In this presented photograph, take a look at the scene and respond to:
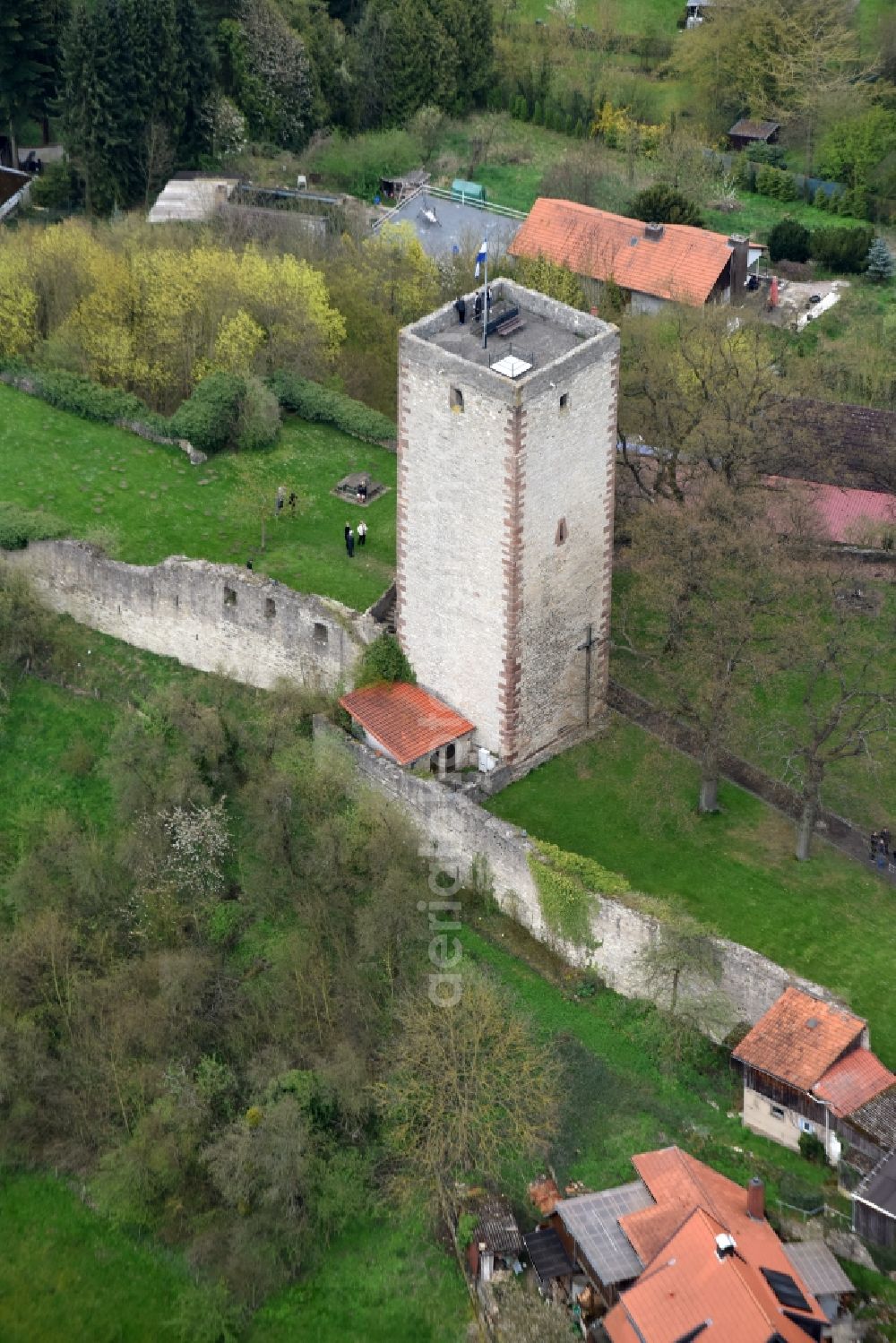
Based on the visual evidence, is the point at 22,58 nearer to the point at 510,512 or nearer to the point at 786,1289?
the point at 510,512

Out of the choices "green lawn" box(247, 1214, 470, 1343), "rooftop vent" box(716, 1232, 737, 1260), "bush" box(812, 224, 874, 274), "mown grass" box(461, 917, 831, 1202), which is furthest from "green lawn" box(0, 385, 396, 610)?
"bush" box(812, 224, 874, 274)

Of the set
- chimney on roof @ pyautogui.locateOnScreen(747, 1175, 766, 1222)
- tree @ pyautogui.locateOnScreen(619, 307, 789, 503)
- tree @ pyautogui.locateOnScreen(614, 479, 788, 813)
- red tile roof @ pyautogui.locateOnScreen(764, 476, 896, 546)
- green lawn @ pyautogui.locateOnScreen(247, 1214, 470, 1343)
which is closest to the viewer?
chimney on roof @ pyautogui.locateOnScreen(747, 1175, 766, 1222)

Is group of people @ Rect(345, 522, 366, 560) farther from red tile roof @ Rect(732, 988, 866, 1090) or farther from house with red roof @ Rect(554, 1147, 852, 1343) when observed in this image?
house with red roof @ Rect(554, 1147, 852, 1343)

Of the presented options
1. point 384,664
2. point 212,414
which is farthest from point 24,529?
point 384,664

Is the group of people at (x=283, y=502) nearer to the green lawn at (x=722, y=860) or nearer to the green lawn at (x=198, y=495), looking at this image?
the green lawn at (x=198, y=495)

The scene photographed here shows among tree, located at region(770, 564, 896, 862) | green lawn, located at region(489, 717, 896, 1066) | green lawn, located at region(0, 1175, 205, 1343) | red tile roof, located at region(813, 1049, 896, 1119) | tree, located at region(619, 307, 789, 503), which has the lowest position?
green lawn, located at region(0, 1175, 205, 1343)

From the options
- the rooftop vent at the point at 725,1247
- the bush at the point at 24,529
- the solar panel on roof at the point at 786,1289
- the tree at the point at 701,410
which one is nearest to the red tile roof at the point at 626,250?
the tree at the point at 701,410
